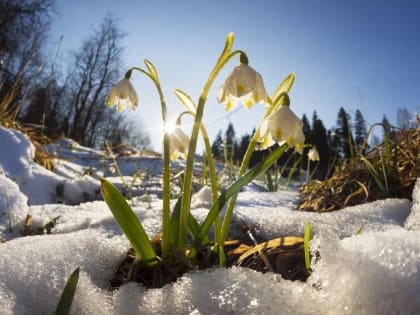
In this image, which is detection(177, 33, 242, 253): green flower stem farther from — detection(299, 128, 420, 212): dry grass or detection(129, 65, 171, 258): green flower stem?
detection(299, 128, 420, 212): dry grass

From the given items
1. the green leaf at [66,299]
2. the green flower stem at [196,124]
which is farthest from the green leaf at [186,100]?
the green leaf at [66,299]

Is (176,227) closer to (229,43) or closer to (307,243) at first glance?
(307,243)

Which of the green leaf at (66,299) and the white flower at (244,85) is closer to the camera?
the green leaf at (66,299)

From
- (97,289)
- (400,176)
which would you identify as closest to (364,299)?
(97,289)

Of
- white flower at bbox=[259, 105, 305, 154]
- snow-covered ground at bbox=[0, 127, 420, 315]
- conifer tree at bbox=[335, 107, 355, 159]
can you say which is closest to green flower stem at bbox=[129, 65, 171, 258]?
snow-covered ground at bbox=[0, 127, 420, 315]

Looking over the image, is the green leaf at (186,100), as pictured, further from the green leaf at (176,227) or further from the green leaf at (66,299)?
the green leaf at (66,299)

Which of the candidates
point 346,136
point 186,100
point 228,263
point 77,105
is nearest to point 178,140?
point 186,100
